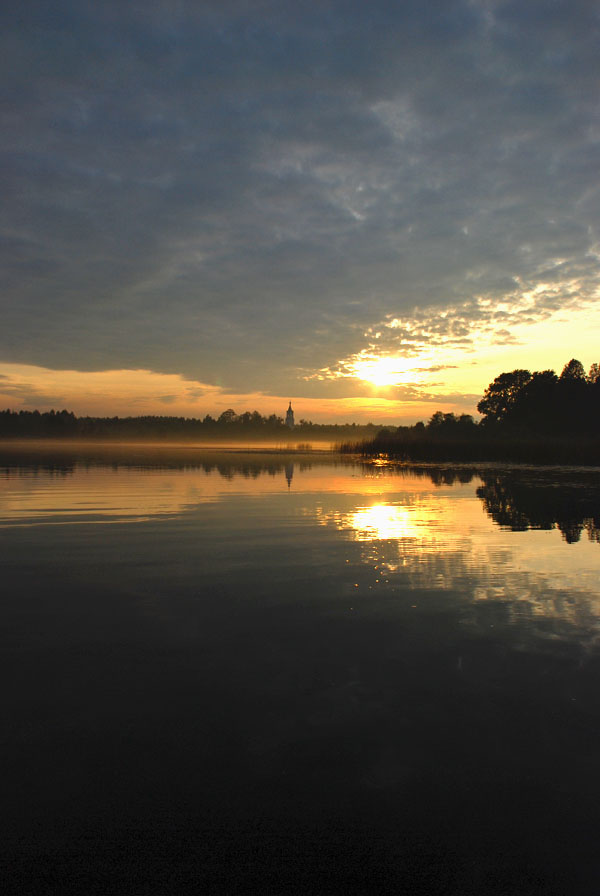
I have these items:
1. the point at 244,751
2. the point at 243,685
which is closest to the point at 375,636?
the point at 243,685

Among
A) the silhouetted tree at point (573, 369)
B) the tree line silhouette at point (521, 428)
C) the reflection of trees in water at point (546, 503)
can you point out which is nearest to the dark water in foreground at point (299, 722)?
the reflection of trees in water at point (546, 503)

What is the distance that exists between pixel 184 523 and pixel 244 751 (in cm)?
1111

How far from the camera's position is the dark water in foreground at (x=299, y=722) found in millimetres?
3422

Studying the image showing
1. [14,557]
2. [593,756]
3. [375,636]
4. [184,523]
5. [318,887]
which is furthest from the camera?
[184,523]

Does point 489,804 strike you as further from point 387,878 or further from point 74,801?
point 74,801

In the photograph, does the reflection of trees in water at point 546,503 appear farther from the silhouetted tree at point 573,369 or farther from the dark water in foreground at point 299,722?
the silhouetted tree at point 573,369

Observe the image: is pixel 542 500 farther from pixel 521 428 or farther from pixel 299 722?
pixel 521 428

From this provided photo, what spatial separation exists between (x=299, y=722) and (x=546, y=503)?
17.8 meters

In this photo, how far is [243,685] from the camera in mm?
5602

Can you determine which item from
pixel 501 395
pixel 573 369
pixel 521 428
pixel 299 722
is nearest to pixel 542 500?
pixel 299 722

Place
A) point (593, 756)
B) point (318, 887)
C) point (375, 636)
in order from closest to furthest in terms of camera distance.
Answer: point (318, 887) < point (593, 756) < point (375, 636)

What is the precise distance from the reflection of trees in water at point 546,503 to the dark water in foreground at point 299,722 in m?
4.11

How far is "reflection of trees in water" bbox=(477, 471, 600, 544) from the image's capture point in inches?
601

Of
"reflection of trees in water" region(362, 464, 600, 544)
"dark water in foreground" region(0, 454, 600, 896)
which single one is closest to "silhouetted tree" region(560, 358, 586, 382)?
"reflection of trees in water" region(362, 464, 600, 544)
